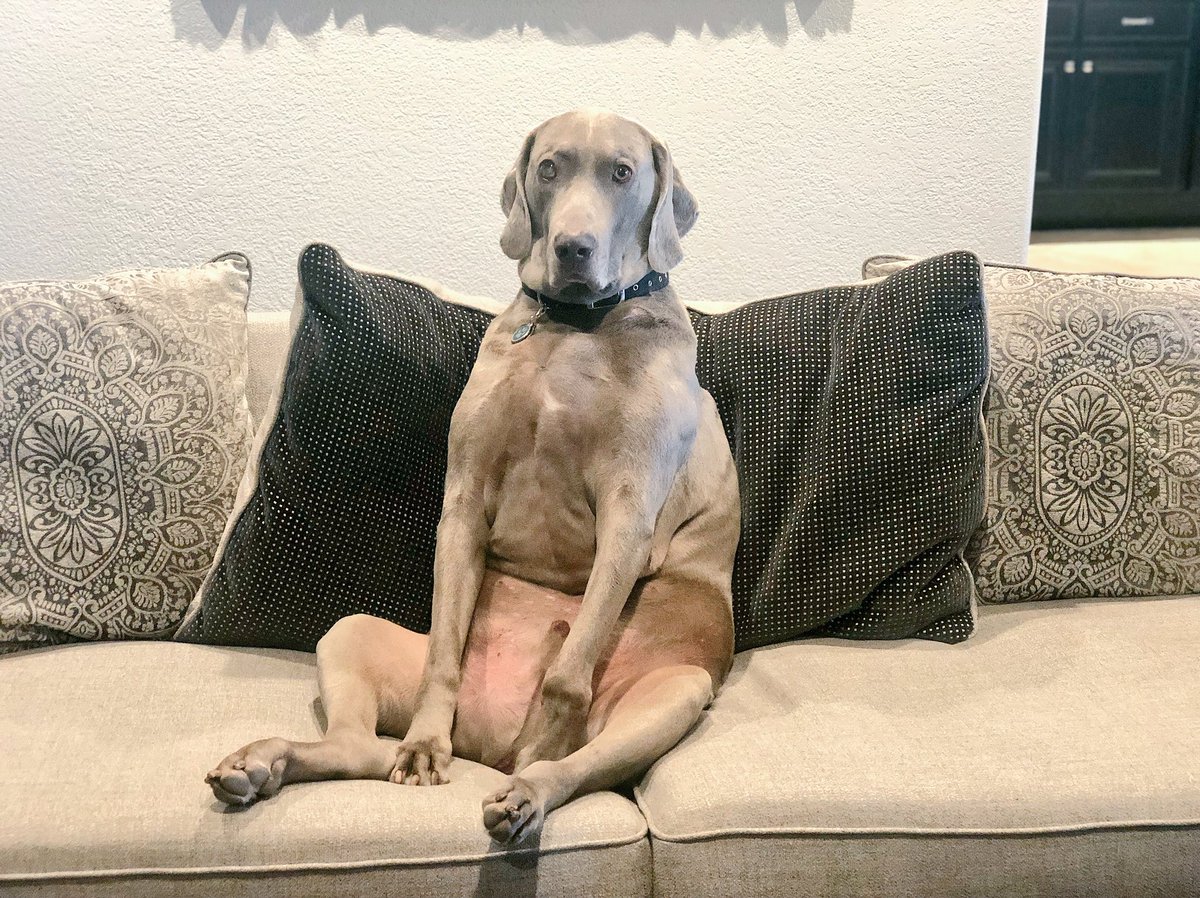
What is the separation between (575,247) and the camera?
5.54 feet

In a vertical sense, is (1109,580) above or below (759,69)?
below

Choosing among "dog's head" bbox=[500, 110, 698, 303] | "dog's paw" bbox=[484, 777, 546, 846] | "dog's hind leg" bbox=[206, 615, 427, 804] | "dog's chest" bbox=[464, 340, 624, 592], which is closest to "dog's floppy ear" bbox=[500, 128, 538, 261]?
"dog's head" bbox=[500, 110, 698, 303]

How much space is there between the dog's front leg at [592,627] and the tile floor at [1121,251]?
12.9ft

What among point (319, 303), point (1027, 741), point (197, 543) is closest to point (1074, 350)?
point (1027, 741)

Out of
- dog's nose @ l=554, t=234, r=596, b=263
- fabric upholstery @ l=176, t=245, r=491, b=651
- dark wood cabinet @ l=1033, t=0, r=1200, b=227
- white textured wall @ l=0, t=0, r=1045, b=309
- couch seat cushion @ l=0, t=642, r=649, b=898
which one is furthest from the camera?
dark wood cabinet @ l=1033, t=0, r=1200, b=227

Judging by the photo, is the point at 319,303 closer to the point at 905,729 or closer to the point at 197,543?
the point at 197,543

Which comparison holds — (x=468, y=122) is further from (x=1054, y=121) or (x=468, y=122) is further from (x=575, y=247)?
(x=1054, y=121)

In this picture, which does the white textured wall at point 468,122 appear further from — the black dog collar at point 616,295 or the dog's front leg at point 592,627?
the dog's front leg at point 592,627

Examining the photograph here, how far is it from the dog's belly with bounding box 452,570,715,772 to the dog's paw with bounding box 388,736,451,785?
3.6 inches

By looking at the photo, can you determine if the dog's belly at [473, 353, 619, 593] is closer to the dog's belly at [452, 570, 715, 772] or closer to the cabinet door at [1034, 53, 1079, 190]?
the dog's belly at [452, 570, 715, 772]

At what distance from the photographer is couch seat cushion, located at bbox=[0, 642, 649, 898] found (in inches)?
50.2

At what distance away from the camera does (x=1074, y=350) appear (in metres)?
2.06

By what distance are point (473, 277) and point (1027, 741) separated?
1.64m

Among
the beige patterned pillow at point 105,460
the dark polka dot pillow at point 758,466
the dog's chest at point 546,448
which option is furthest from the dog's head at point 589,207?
the beige patterned pillow at point 105,460
